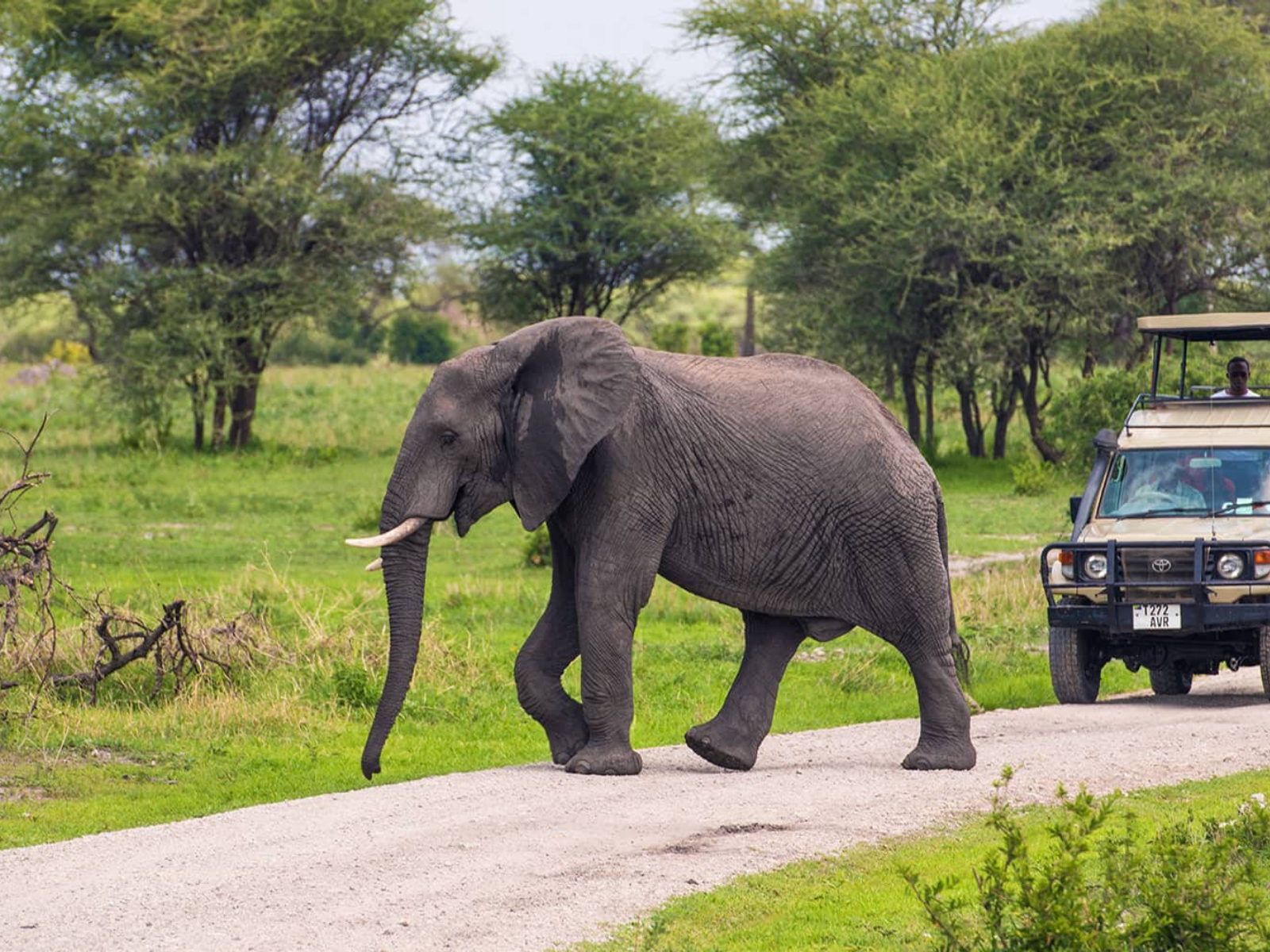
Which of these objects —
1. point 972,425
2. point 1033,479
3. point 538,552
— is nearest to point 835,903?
point 538,552

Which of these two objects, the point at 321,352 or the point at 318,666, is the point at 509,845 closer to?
the point at 318,666

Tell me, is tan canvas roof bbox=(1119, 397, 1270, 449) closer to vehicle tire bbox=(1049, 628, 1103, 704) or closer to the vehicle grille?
the vehicle grille

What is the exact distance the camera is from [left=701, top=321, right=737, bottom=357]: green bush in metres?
66.4

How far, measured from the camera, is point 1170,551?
13828 mm

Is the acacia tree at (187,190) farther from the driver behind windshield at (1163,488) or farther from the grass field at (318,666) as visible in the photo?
the driver behind windshield at (1163,488)

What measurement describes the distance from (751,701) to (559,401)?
6.64ft

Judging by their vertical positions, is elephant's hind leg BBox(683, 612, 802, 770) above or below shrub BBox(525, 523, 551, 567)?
above

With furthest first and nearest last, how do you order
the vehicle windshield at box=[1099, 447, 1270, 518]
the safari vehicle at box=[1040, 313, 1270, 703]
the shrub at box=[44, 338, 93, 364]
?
the shrub at box=[44, 338, 93, 364]
the vehicle windshield at box=[1099, 447, 1270, 518]
the safari vehicle at box=[1040, 313, 1270, 703]

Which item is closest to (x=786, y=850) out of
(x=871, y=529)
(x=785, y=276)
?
(x=871, y=529)

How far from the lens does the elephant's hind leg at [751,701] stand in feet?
35.0

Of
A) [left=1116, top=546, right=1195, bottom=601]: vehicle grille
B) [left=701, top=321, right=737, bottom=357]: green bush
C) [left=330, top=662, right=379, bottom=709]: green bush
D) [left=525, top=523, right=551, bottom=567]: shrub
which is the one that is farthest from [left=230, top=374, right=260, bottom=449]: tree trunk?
[left=1116, top=546, right=1195, bottom=601]: vehicle grille

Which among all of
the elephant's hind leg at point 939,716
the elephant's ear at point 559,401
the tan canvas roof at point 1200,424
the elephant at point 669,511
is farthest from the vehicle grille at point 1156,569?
the elephant's ear at point 559,401

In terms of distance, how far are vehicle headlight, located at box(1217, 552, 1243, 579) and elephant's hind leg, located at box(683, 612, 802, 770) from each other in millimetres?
3823

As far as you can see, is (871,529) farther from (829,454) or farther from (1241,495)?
(1241,495)
